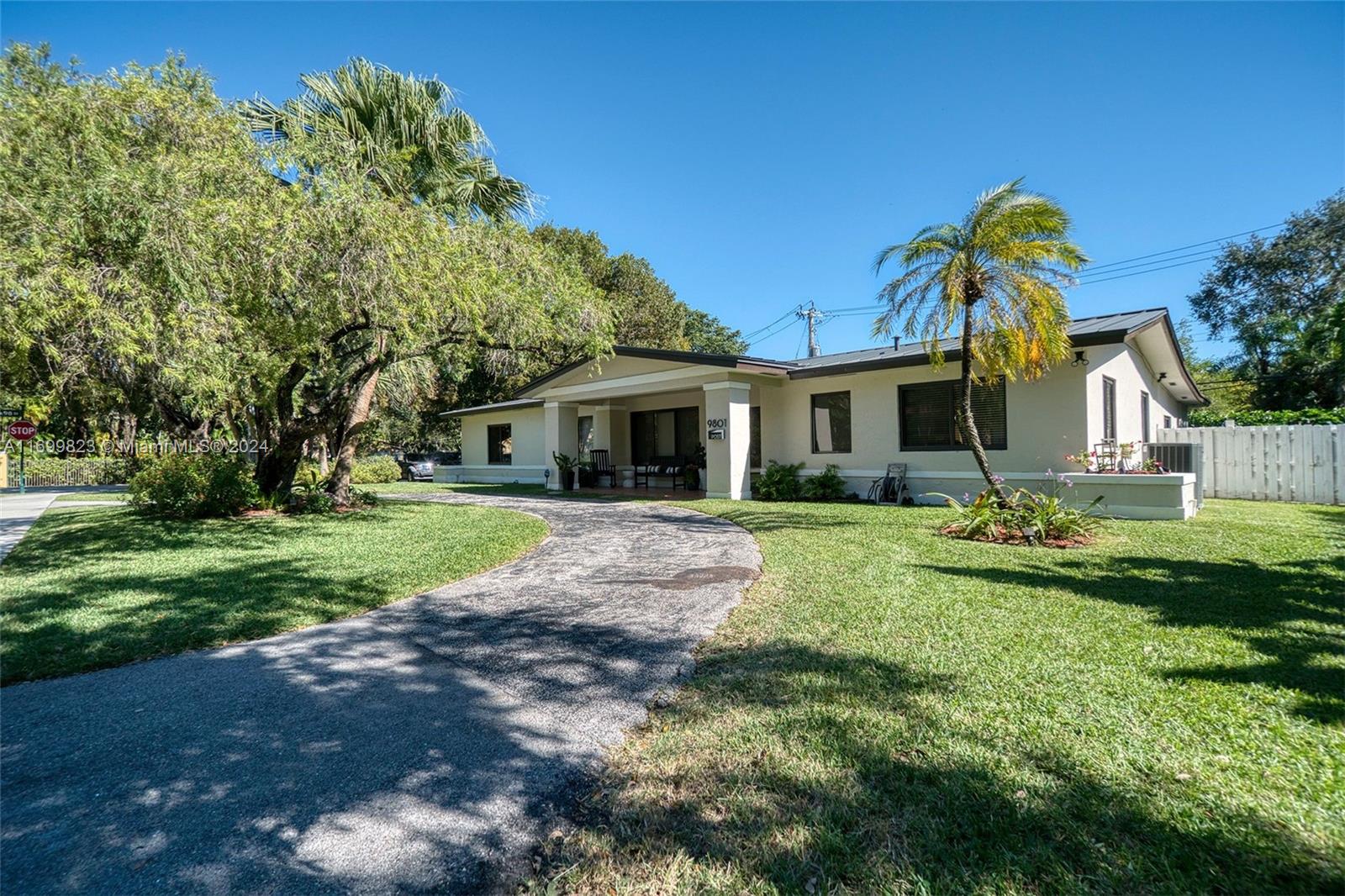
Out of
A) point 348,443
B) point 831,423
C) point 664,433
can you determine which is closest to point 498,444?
point 664,433

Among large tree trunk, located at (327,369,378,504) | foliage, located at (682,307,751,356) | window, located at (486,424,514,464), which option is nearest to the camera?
large tree trunk, located at (327,369,378,504)

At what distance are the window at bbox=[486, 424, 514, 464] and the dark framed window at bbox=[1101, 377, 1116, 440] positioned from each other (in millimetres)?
19012

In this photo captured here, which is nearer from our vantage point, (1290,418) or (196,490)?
(196,490)

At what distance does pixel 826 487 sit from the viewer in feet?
44.8

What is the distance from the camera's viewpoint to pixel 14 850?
2.15 m

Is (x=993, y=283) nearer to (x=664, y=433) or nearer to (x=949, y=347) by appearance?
(x=949, y=347)

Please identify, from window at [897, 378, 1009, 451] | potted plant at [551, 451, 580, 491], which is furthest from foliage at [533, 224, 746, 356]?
window at [897, 378, 1009, 451]

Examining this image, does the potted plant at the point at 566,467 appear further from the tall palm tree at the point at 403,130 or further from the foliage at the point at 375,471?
the foliage at the point at 375,471

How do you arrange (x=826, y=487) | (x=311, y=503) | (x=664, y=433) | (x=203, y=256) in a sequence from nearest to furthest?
1. (x=203, y=256)
2. (x=311, y=503)
3. (x=826, y=487)
4. (x=664, y=433)

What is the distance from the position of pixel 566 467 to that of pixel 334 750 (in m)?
15.7

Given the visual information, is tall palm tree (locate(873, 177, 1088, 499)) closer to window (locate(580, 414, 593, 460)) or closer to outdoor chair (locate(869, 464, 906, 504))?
outdoor chair (locate(869, 464, 906, 504))

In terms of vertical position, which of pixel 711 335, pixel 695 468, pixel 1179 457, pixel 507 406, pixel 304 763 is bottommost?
pixel 304 763

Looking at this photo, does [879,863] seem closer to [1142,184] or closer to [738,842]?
[738,842]

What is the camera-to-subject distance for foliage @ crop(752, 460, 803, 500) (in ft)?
46.0
